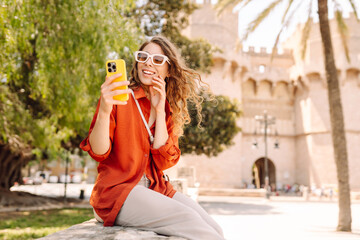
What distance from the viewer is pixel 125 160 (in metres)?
1.87

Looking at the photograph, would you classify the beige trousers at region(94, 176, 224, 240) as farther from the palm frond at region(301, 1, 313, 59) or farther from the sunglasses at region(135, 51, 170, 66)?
the palm frond at region(301, 1, 313, 59)

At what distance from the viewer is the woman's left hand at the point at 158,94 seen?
203cm

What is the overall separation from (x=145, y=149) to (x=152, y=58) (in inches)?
22.6

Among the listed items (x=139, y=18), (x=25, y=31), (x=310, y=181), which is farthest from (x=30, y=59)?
(x=310, y=181)

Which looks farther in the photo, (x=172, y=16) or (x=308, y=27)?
(x=172, y=16)

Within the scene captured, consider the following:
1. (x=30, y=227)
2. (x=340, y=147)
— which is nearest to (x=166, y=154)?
(x=30, y=227)

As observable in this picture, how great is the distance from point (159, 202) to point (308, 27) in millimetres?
11189

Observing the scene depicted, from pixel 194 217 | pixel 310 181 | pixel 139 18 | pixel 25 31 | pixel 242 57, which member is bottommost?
pixel 310 181

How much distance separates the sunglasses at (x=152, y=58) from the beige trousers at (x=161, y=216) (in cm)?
80

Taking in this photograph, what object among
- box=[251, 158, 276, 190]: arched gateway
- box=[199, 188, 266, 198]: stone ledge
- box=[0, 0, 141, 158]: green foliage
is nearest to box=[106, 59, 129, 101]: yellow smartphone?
box=[0, 0, 141, 158]: green foliage

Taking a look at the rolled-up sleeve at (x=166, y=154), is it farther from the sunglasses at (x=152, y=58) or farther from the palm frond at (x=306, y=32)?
the palm frond at (x=306, y=32)

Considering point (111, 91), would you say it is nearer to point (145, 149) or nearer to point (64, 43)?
point (145, 149)

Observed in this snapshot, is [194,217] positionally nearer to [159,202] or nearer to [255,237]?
[159,202]

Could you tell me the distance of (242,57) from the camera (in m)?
29.8
